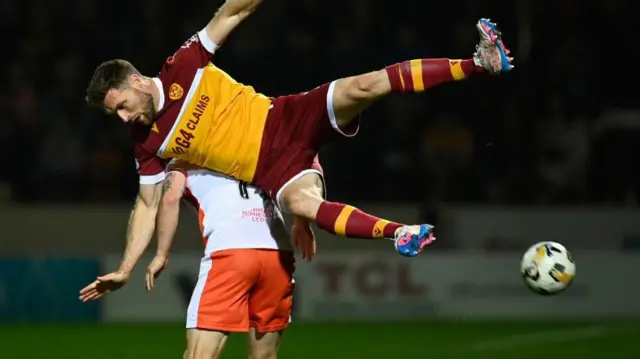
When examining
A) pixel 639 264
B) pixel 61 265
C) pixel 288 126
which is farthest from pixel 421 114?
pixel 288 126

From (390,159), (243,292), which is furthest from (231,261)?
(390,159)

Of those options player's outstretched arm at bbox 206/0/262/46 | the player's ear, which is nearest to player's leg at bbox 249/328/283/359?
the player's ear

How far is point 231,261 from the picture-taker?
265 inches

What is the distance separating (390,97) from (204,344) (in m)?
8.30

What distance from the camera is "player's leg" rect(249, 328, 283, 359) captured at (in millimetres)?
6934

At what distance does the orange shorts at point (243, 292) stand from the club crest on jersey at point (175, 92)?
0.82 meters

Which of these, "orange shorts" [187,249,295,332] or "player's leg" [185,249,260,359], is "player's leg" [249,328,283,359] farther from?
"player's leg" [185,249,260,359]

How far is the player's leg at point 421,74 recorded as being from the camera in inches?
256

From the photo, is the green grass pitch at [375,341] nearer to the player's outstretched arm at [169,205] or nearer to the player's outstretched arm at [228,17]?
the player's outstretched arm at [169,205]

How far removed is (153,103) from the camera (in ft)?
22.1

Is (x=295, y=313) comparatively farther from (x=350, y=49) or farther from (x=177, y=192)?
(x=177, y=192)

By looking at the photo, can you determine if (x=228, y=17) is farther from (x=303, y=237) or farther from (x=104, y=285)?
(x=104, y=285)

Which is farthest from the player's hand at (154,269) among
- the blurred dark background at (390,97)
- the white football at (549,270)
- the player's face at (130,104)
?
the blurred dark background at (390,97)

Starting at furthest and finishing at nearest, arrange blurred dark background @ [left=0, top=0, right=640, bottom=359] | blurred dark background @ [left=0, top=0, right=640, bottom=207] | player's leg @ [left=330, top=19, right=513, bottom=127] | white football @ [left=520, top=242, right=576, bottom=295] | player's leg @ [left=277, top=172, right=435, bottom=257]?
1. blurred dark background @ [left=0, top=0, right=640, bottom=207]
2. blurred dark background @ [left=0, top=0, right=640, bottom=359]
3. white football @ [left=520, top=242, right=576, bottom=295]
4. player's leg @ [left=330, top=19, right=513, bottom=127]
5. player's leg @ [left=277, top=172, right=435, bottom=257]
